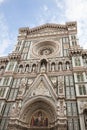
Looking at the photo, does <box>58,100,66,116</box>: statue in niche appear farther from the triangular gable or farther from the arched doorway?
the triangular gable

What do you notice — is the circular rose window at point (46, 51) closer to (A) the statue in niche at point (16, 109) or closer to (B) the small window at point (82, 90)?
(B) the small window at point (82, 90)

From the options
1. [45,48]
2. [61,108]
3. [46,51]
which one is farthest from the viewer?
[45,48]

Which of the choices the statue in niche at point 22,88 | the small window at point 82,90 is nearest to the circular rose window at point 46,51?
the statue in niche at point 22,88

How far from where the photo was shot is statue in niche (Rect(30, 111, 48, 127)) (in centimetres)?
1495

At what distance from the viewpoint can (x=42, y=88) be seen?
55.9 feet

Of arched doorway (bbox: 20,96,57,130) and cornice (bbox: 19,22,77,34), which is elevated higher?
cornice (bbox: 19,22,77,34)

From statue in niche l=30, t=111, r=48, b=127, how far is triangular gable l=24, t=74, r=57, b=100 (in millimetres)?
2117

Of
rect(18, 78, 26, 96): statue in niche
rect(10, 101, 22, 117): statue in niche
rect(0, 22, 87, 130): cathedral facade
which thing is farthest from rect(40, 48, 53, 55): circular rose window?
rect(10, 101, 22, 117): statue in niche

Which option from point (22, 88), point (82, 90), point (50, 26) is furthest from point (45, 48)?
point (82, 90)

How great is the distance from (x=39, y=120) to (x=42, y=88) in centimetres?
355

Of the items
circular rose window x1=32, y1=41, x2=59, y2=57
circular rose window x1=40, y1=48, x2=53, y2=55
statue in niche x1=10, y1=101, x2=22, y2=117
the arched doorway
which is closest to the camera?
statue in niche x1=10, y1=101, x2=22, y2=117

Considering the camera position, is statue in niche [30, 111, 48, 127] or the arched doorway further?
statue in niche [30, 111, 48, 127]

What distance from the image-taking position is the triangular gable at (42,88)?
1617 cm

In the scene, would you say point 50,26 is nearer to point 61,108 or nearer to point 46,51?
point 46,51
